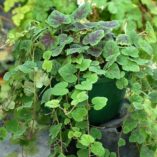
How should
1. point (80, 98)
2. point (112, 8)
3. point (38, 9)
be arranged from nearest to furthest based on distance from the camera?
1. point (80, 98)
2. point (112, 8)
3. point (38, 9)

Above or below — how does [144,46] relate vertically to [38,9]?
above

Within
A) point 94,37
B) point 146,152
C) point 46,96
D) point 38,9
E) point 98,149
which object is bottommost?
point 38,9

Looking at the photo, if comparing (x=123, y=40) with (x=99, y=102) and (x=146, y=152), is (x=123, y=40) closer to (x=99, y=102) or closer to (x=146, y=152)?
(x=99, y=102)

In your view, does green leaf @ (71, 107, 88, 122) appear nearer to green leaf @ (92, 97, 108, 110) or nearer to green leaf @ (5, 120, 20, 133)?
green leaf @ (92, 97, 108, 110)

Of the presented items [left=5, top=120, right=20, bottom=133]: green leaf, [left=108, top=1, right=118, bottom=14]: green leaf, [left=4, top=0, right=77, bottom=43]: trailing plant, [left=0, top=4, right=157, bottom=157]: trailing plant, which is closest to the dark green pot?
[left=0, top=4, right=157, bottom=157]: trailing plant

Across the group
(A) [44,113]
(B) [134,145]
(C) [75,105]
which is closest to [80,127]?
(C) [75,105]

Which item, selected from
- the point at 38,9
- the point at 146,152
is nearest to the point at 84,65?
the point at 146,152

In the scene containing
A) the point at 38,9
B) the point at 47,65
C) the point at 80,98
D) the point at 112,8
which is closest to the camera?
the point at 80,98

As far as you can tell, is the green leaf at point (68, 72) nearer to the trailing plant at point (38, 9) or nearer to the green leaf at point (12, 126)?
the green leaf at point (12, 126)
